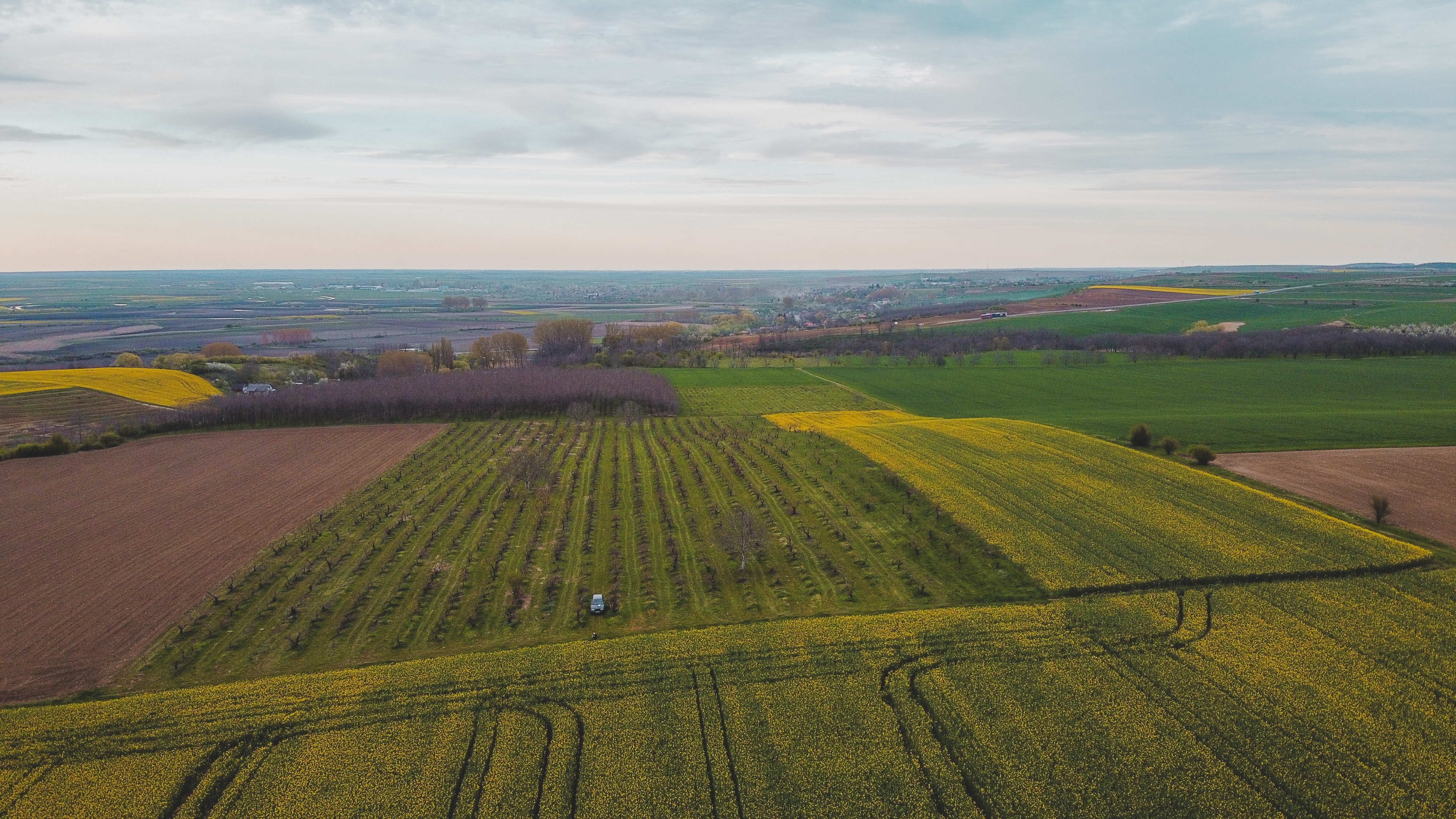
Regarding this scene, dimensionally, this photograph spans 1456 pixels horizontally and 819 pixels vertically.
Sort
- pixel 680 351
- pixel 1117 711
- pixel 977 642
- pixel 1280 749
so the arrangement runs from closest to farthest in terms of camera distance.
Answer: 1. pixel 1280 749
2. pixel 1117 711
3. pixel 977 642
4. pixel 680 351

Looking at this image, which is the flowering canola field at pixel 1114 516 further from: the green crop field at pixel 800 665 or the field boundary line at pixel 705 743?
the field boundary line at pixel 705 743

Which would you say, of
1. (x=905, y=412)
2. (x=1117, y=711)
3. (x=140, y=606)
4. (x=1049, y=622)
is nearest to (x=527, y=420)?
(x=905, y=412)

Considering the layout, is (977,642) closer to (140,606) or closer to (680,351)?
(140,606)

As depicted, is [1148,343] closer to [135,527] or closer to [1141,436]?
[1141,436]

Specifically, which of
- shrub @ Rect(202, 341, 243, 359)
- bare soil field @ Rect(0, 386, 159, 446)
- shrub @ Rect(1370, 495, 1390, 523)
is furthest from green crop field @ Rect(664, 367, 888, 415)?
shrub @ Rect(202, 341, 243, 359)

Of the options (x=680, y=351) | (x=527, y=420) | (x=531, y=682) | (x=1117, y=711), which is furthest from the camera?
(x=680, y=351)

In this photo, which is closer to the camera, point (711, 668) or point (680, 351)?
point (711, 668)

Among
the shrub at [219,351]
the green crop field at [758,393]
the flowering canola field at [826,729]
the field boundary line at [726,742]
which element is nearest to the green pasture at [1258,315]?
the green crop field at [758,393]

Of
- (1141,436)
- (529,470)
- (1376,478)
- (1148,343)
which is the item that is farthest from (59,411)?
(1148,343)
